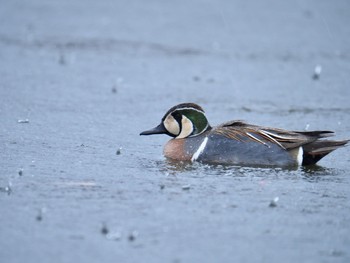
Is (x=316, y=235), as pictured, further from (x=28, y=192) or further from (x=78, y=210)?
(x=28, y=192)

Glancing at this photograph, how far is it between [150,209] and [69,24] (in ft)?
34.5

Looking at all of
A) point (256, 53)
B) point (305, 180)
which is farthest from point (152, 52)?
point (305, 180)

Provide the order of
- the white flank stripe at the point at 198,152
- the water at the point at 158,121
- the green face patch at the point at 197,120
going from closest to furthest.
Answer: the water at the point at 158,121 < the white flank stripe at the point at 198,152 < the green face patch at the point at 197,120

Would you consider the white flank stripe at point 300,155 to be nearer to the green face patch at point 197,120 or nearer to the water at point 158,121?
the water at point 158,121

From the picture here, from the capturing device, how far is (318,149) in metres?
9.15

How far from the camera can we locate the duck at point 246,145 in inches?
361

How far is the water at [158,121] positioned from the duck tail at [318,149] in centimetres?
14

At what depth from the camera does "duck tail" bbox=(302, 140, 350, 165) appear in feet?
30.0

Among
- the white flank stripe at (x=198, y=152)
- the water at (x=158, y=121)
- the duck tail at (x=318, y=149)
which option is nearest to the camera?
the water at (x=158, y=121)

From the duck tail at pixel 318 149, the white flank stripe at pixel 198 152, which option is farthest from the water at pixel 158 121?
the white flank stripe at pixel 198 152

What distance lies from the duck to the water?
0.18 meters

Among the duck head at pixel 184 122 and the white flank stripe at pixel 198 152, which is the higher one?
the duck head at pixel 184 122

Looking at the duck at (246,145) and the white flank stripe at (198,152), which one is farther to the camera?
the white flank stripe at (198,152)

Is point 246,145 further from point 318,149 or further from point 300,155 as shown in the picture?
point 318,149
